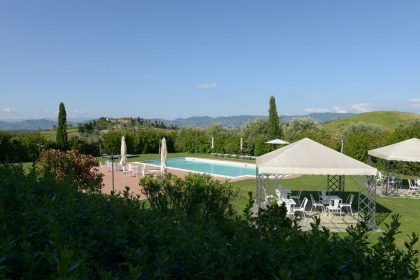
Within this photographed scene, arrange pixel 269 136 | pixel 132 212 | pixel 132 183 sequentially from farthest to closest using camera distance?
1. pixel 269 136
2. pixel 132 183
3. pixel 132 212

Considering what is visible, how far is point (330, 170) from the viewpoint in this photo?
337 inches

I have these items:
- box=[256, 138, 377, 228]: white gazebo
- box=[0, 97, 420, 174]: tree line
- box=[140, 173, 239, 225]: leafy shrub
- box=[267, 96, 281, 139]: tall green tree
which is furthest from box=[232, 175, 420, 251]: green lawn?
box=[267, 96, 281, 139]: tall green tree

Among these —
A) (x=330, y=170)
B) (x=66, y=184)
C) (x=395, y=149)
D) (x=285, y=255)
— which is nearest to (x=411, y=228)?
(x=330, y=170)

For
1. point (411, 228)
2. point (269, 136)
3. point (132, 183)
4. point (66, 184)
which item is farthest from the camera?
point (269, 136)

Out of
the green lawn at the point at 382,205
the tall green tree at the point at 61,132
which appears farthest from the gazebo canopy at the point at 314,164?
the tall green tree at the point at 61,132

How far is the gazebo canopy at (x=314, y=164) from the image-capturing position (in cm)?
854

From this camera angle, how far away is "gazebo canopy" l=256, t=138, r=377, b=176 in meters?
8.54

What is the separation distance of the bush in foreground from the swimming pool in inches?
679

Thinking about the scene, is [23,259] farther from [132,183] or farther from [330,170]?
[132,183]

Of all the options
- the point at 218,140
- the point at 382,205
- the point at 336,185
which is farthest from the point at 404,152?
the point at 218,140

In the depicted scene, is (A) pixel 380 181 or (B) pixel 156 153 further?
(B) pixel 156 153

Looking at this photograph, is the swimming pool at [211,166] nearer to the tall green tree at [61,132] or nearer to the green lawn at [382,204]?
the green lawn at [382,204]

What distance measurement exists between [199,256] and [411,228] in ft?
28.1

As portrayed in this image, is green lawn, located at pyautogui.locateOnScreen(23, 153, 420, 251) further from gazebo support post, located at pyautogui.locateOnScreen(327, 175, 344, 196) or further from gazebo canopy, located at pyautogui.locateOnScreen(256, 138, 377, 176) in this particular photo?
gazebo canopy, located at pyautogui.locateOnScreen(256, 138, 377, 176)
